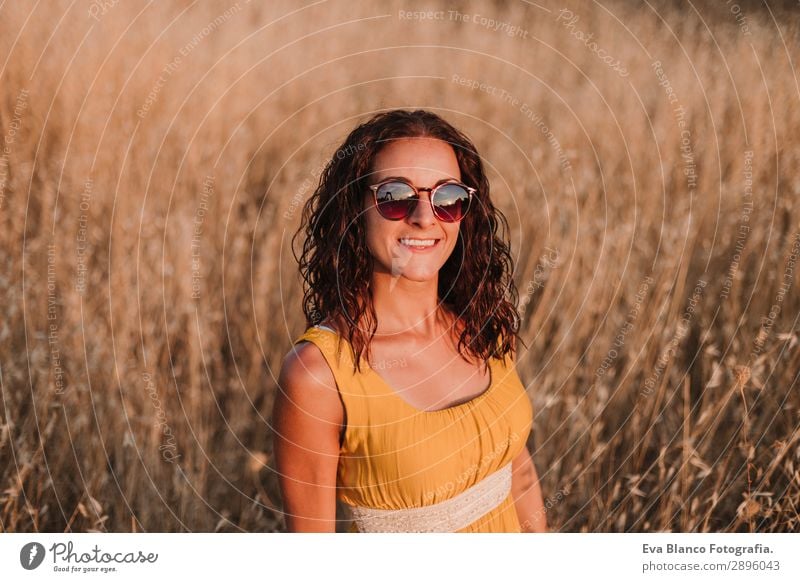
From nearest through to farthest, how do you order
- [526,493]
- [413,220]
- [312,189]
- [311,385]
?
[311,385]
[413,220]
[526,493]
[312,189]

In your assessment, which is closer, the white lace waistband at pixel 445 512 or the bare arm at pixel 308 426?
the bare arm at pixel 308 426

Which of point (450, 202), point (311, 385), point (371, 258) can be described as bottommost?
point (311, 385)

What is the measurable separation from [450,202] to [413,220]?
8 centimetres

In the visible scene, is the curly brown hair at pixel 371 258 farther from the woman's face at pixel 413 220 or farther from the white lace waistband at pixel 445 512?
the white lace waistband at pixel 445 512

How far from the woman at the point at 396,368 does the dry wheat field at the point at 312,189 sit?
2.37ft

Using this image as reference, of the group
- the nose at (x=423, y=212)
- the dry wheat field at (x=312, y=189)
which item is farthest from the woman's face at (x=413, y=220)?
the dry wheat field at (x=312, y=189)

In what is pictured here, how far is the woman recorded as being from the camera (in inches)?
61.1

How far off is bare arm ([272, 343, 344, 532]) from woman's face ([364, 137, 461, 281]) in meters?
0.24

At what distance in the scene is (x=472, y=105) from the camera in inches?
108

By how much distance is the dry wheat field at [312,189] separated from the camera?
2344 millimetres

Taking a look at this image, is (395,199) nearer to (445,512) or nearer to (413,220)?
(413,220)

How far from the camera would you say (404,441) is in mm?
1560

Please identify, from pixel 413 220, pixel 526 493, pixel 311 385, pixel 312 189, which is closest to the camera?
pixel 311 385

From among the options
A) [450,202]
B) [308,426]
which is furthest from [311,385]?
[450,202]
